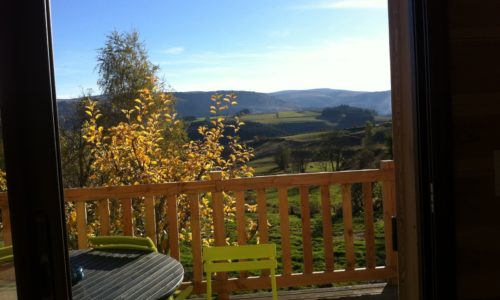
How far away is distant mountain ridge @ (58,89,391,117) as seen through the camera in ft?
18.9

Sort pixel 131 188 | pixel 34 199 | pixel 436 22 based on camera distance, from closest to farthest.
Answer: pixel 34 199 → pixel 436 22 → pixel 131 188

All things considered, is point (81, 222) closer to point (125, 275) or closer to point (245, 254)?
point (125, 275)

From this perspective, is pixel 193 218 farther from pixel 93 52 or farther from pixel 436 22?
Result: pixel 93 52

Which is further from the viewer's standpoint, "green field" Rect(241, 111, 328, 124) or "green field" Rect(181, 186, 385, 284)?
"green field" Rect(241, 111, 328, 124)

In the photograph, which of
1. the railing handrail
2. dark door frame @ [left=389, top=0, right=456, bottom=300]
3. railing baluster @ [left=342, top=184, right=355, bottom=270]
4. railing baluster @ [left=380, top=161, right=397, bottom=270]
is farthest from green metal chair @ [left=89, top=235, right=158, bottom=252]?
railing baluster @ [left=380, top=161, right=397, bottom=270]

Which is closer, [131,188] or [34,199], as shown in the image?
[34,199]

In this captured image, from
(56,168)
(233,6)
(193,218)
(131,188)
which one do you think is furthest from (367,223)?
(233,6)

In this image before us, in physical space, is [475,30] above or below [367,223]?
above

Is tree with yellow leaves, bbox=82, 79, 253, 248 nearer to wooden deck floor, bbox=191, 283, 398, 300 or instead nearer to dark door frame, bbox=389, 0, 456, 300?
wooden deck floor, bbox=191, 283, 398, 300

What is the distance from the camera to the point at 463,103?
4.01 feet

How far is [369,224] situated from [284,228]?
704mm

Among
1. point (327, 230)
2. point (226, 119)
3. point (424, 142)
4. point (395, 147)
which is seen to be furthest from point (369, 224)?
point (424, 142)

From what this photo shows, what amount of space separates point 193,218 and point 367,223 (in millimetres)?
1396

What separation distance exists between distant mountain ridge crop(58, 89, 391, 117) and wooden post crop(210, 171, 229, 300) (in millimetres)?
1959
